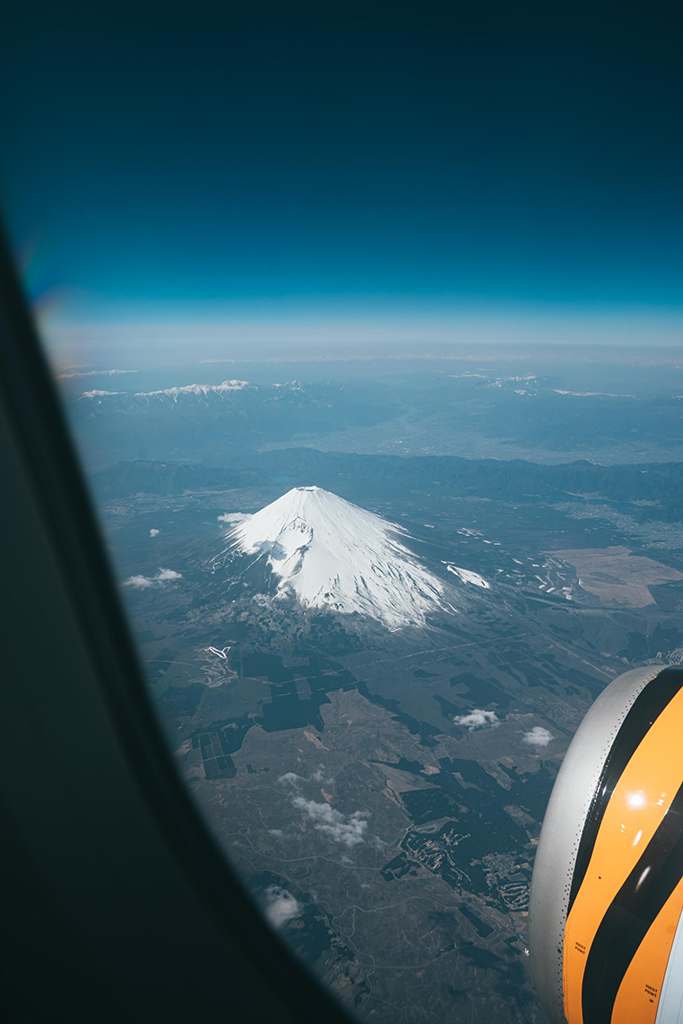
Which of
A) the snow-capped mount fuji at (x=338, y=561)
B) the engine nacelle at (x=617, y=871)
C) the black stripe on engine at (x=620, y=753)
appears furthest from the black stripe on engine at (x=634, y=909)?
the snow-capped mount fuji at (x=338, y=561)

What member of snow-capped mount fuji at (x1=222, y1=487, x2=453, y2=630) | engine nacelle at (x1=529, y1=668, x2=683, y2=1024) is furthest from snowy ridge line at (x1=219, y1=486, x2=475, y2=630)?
engine nacelle at (x1=529, y1=668, x2=683, y2=1024)

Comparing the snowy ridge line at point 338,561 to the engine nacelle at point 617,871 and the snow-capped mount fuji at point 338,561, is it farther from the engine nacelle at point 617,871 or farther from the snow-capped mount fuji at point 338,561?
the engine nacelle at point 617,871

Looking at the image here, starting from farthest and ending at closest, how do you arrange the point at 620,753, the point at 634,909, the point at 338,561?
1. the point at 338,561
2. the point at 620,753
3. the point at 634,909

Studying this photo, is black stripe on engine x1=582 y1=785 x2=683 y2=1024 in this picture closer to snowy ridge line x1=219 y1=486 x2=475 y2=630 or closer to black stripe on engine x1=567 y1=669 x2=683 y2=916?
black stripe on engine x1=567 y1=669 x2=683 y2=916

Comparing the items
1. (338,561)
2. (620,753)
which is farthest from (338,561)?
(620,753)

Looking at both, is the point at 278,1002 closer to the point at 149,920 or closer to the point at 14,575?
the point at 149,920

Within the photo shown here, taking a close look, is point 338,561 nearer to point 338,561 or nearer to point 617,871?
point 338,561
